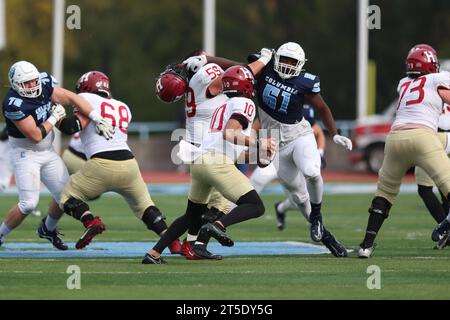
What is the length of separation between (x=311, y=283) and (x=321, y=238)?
6.42 ft

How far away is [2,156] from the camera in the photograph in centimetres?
1519

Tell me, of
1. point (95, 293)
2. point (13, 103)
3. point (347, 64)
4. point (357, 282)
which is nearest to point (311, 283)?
point (357, 282)

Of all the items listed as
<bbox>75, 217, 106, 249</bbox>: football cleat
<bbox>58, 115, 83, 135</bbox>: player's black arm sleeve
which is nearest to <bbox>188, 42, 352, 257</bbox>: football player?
<bbox>58, 115, 83, 135</bbox>: player's black arm sleeve

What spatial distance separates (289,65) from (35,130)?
2.49 metres

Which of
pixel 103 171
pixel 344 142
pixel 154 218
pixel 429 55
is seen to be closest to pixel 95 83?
pixel 103 171

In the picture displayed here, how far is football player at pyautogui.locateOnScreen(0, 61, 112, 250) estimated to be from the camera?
36.1 feet

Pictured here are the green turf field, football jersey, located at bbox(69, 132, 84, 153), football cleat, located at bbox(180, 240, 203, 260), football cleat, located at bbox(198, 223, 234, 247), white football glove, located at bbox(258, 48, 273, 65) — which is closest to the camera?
the green turf field

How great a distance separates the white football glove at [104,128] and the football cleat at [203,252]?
4.16ft

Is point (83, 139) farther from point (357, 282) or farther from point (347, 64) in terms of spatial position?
point (347, 64)

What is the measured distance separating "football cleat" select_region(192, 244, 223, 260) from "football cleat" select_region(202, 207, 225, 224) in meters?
0.24

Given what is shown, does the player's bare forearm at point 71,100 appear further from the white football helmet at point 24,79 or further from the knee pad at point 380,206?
the knee pad at point 380,206

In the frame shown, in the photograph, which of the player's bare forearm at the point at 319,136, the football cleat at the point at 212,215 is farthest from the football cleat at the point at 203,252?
the player's bare forearm at the point at 319,136

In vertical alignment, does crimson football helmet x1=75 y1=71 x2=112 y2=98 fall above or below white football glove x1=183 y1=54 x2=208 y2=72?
below

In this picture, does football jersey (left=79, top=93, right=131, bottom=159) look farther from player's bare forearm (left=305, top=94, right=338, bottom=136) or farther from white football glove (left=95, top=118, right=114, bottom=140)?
player's bare forearm (left=305, top=94, right=338, bottom=136)
